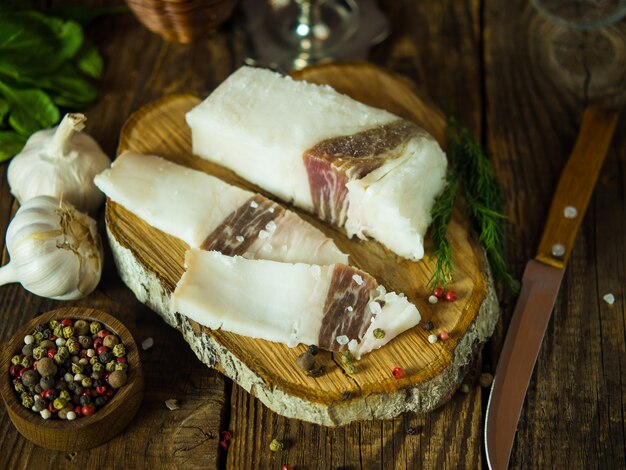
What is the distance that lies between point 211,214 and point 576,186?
1486 millimetres

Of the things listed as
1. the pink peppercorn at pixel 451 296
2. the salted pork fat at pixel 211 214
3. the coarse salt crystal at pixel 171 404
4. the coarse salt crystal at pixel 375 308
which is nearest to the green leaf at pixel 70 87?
the salted pork fat at pixel 211 214

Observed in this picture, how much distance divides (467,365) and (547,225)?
2.34 ft

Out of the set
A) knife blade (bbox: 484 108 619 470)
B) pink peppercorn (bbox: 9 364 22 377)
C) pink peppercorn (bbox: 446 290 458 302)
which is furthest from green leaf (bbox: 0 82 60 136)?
knife blade (bbox: 484 108 619 470)

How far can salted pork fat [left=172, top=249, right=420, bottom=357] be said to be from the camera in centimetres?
302

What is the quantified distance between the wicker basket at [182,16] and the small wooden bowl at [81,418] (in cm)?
144

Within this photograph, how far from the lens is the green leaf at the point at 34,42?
12.3 feet

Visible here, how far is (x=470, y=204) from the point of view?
3406 mm

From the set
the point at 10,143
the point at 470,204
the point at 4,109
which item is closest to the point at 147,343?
the point at 10,143

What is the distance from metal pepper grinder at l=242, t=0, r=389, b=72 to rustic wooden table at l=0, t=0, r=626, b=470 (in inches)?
3.7

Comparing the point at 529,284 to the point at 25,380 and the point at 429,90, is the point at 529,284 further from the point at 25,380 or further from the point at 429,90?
the point at 25,380

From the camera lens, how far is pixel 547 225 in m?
3.49

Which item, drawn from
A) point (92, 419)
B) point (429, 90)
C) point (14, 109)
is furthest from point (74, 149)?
point (429, 90)

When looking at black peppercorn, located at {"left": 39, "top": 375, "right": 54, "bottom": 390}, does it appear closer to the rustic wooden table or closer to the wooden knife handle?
the rustic wooden table

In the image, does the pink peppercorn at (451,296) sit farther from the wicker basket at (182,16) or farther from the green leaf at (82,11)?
the green leaf at (82,11)
